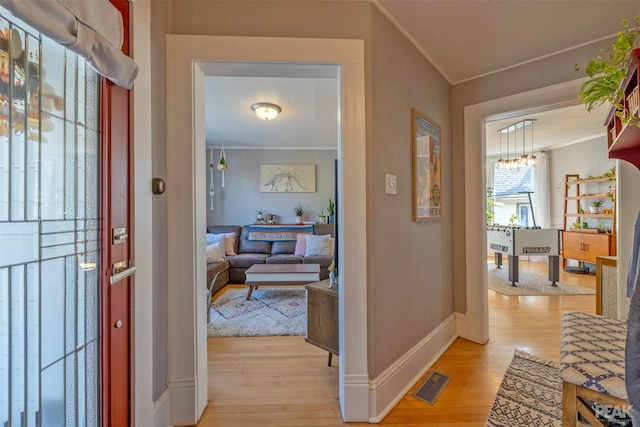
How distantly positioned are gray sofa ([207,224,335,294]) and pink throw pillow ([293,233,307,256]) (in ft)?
0.41

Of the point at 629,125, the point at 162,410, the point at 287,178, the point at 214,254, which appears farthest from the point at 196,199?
the point at 287,178

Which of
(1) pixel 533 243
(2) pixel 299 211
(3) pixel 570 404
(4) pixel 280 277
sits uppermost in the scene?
(2) pixel 299 211

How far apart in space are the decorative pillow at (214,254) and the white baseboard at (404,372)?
3.01 m

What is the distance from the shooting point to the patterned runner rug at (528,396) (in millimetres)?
1445

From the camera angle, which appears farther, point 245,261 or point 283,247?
point 283,247

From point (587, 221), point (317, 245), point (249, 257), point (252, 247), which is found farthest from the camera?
point (587, 221)

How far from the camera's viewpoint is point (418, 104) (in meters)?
1.91

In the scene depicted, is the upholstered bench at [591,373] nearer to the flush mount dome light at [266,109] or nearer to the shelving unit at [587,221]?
the flush mount dome light at [266,109]

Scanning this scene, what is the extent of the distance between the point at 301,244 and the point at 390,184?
3.18m

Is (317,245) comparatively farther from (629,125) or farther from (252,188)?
(629,125)

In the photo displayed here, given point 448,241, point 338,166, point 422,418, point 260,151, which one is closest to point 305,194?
point 260,151

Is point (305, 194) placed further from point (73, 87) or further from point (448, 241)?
point (73, 87)

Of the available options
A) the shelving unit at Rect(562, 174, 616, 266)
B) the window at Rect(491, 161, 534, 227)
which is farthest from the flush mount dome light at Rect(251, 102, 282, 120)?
the window at Rect(491, 161, 534, 227)

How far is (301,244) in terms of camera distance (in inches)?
180
